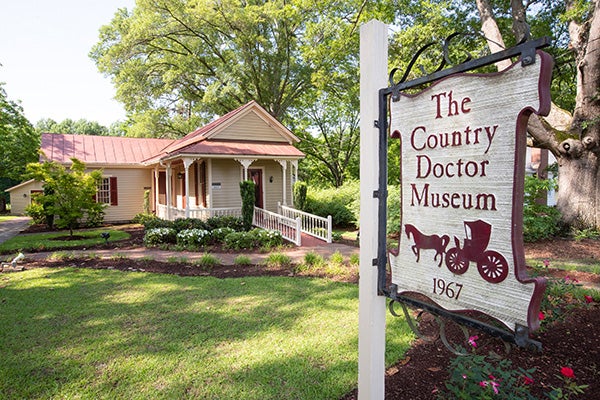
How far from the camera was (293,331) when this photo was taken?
167 inches

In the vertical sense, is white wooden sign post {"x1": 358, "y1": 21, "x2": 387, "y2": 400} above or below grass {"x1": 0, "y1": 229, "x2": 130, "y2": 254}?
above

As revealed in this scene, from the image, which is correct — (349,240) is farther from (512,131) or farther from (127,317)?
(512,131)

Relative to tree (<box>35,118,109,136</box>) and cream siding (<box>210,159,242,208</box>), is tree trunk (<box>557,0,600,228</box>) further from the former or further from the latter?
tree (<box>35,118,109,136</box>)

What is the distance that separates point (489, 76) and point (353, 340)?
330 centimetres

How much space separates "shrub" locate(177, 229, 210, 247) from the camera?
10742 millimetres

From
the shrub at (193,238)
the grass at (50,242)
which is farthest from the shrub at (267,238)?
the grass at (50,242)

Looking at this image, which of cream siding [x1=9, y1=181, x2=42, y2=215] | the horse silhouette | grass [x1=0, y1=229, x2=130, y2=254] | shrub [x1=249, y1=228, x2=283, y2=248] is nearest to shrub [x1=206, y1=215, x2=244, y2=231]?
shrub [x1=249, y1=228, x2=283, y2=248]

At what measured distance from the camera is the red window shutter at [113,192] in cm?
1830

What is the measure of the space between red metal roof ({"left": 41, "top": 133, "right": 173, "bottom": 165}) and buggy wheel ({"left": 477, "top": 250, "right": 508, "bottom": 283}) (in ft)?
64.5

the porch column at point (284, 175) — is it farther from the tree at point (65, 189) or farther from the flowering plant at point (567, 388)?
the flowering plant at point (567, 388)

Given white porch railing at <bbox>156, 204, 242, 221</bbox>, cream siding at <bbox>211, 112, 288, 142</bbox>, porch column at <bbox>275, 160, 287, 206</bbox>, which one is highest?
cream siding at <bbox>211, 112, 288, 142</bbox>

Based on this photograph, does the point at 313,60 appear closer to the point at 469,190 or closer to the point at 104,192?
the point at 104,192

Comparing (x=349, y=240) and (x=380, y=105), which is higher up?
(x=380, y=105)

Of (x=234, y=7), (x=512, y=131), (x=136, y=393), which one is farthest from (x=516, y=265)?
(x=234, y=7)
